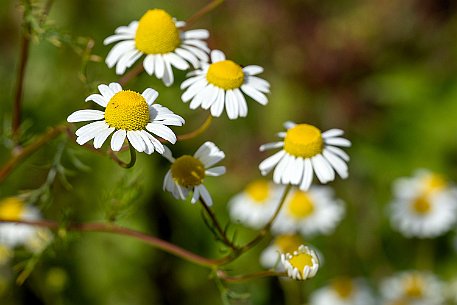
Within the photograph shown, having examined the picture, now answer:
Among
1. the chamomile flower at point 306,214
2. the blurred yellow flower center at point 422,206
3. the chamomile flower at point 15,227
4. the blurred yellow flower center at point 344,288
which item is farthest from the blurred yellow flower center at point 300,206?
the chamomile flower at point 15,227

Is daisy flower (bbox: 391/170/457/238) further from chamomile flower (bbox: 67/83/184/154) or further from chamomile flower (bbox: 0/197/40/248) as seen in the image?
chamomile flower (bbox: 67/83/184/154)

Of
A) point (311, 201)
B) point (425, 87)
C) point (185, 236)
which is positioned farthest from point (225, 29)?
point (311, 201)

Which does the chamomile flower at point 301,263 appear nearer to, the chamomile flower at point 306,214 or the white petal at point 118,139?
the white petal at point 118,139

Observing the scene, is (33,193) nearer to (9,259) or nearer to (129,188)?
(129,188)

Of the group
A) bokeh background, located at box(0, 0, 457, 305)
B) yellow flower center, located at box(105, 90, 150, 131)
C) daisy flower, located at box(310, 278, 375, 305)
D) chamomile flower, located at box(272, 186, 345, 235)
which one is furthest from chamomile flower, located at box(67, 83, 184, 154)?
daisy flower, located at box(310, 278, 375, 305)

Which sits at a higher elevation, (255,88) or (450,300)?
(255,88)

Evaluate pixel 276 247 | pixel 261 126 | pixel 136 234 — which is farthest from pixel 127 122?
pixel 261 126
